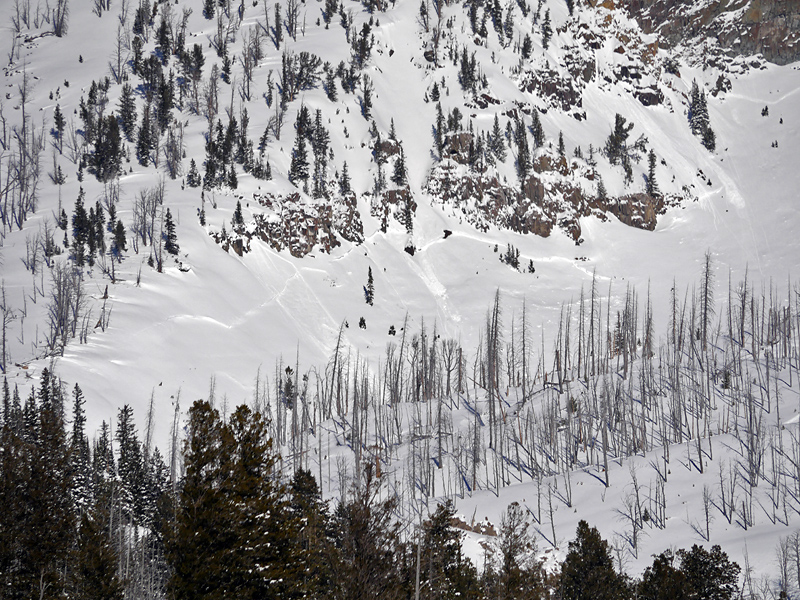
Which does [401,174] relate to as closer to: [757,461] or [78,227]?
[78,227]

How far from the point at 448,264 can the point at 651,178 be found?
2405 inches

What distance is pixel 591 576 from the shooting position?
2950 centimetres

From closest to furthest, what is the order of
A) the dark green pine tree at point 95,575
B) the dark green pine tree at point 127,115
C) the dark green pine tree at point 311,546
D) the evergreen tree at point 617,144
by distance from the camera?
1. the dark green pine tree at point 311,546
2. the dark green pine tree at point 95,575
3. the dark green pine tree at point 127,115
4. the evergreen tree at point 617,144

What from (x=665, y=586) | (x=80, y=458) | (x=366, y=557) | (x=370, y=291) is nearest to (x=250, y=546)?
(x=366, y=557)

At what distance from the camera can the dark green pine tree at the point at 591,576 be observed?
2920 cm

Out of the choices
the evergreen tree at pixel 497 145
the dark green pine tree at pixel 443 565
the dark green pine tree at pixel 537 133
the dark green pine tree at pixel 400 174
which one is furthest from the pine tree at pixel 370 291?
the dark green pine tree at pixel 443 565

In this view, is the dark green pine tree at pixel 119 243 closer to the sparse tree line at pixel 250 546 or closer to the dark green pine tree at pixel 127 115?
the dark green pine tree at pixel 127 115

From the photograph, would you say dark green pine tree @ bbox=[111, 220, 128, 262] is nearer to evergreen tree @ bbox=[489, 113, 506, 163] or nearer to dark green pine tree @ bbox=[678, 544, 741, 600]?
dark green pine tree @ bbox=[678, 544, 741, 600]

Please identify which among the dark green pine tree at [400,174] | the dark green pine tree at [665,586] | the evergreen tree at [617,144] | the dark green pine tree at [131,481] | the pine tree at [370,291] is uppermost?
the evergreen tree at [617,144]

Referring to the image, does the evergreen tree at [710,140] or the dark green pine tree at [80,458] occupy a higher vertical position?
the evergreen tree at [710,140]

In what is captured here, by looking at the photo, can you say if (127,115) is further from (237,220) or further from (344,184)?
(344,184)

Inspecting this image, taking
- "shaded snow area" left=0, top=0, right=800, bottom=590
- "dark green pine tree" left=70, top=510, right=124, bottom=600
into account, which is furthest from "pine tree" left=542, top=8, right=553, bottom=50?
"dark green pine tree" left=70, top=510, right=124, bottom=600

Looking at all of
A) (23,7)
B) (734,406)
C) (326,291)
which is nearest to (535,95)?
(326,291)

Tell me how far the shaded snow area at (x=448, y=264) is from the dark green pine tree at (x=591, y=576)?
14387 millimetres
